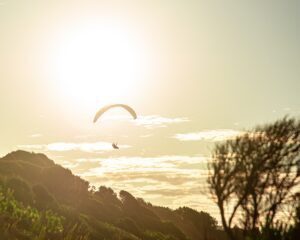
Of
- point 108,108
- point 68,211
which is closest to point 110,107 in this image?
point 108,108

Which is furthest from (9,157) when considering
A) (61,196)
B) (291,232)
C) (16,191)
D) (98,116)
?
(291,232)

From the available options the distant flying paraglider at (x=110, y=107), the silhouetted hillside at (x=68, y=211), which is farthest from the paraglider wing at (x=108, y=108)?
the silhouetted hillside at (x=68, y=211)

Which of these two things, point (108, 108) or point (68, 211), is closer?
point (108, 108)

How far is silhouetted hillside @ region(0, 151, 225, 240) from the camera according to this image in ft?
86.1

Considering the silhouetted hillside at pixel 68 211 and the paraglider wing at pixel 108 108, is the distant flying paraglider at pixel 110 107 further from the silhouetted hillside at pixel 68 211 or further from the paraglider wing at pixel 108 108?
the silhouetted hillside at pixel 68 211

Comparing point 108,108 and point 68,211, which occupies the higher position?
point 108,108

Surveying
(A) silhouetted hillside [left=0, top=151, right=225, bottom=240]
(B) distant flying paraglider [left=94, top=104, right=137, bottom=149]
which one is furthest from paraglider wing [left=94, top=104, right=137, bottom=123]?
(A) silhouetted hillside [left=0, top=151, right=225, bottom=240]

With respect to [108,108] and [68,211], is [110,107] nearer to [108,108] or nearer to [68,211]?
[108,108]

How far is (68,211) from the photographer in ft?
124

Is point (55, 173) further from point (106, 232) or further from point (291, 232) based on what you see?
point (291, 232)

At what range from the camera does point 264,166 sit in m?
23.9

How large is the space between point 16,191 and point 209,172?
17.6 metres

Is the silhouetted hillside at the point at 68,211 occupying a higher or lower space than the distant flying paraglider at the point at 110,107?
lower

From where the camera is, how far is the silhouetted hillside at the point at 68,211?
26250 mm
